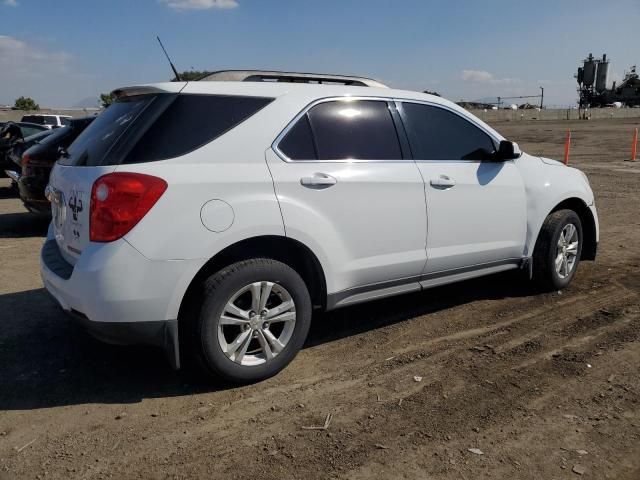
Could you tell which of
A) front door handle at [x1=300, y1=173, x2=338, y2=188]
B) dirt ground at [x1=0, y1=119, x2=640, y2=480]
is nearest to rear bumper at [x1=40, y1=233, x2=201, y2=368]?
dirt ground at [x1=0, y1=119, x2=640, y2=480]

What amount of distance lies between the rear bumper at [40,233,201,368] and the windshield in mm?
633

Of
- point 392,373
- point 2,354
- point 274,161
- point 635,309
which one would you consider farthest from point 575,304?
point 2,354

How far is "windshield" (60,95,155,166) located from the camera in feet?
11.6

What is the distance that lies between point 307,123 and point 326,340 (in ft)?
5.35

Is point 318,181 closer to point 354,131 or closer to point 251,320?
point 354,131

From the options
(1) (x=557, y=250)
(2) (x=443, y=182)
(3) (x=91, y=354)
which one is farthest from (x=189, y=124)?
(1) (x=557, y=250)

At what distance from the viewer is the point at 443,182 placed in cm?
444

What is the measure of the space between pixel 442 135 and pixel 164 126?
221cm

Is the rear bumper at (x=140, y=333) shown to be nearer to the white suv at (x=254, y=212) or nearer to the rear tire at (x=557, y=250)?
the white suv at (x=254, y=212)

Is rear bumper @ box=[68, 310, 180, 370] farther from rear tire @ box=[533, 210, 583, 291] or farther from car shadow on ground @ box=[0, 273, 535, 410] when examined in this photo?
rear tire @ box=[533, 210, 583, 291]

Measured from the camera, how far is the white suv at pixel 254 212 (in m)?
3.25

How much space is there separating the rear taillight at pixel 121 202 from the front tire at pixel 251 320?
56 centimetres

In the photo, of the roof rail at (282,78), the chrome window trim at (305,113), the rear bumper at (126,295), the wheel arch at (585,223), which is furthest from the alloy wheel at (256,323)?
the wheel arch at (585,223)

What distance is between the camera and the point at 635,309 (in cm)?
505
